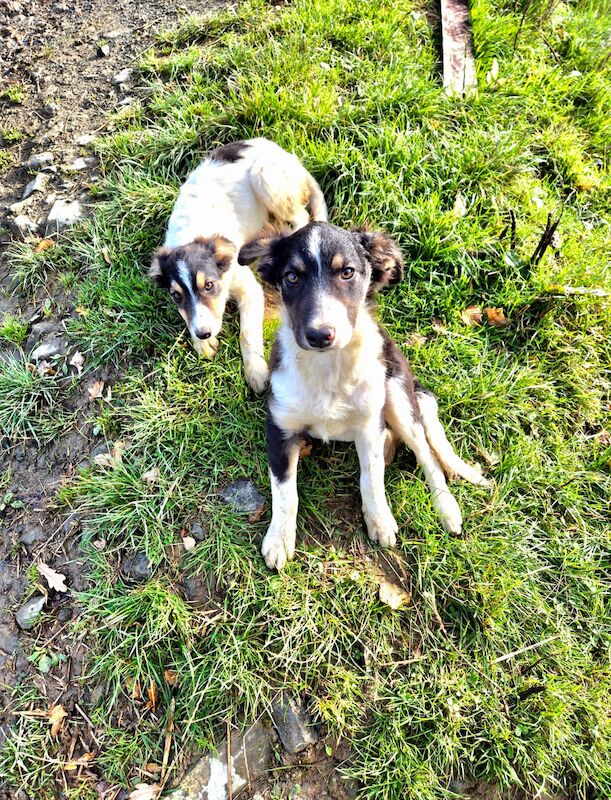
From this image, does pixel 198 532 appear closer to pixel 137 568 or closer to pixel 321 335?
pixel 137 568

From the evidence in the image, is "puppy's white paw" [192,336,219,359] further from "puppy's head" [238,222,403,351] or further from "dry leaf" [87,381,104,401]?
"puppy's head" [238,222,403,351]

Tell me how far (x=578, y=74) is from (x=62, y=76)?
4192 mm

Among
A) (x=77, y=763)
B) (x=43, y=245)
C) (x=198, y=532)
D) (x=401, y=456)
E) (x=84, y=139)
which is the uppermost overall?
(x=84, y=139)

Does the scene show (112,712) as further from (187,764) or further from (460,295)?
(460,295)

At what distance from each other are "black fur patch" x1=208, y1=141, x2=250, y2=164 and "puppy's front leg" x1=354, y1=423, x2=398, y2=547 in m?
2.23

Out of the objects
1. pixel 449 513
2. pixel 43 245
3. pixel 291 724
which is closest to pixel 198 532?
pixel 291 724

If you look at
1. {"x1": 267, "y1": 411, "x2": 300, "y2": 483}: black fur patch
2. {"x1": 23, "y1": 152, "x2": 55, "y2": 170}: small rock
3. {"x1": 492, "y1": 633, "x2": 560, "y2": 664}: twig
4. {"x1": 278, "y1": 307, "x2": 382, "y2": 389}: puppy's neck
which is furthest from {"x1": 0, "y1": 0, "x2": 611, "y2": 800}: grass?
{"x1": 278, "y1": 307, "x2": 382, "y2": 389}: puppy's neck

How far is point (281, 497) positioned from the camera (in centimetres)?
269

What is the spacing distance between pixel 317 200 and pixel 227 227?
2.14 ft

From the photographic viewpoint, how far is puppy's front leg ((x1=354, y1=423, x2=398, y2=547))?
268 centimetres

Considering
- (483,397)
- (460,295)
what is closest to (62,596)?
(483,397)

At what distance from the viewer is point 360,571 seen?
276cm

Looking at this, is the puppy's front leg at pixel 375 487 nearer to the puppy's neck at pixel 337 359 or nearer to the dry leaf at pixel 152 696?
the puppy's neck at pixel 337 359

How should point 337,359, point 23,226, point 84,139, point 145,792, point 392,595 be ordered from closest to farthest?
point 145,792
point 337,359
point 392,595
point 23,226
point 84,139
